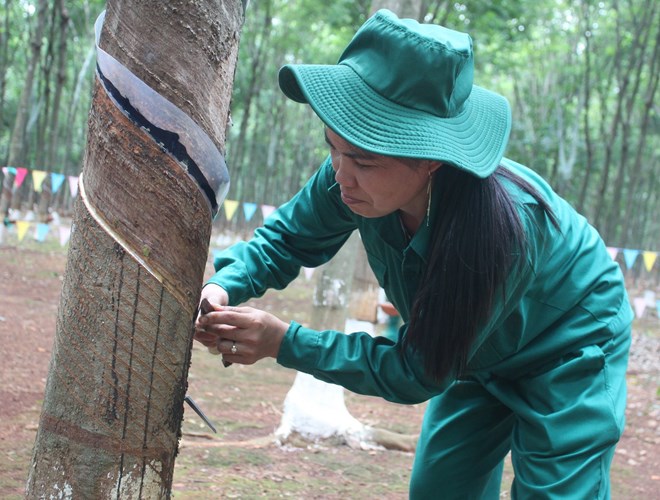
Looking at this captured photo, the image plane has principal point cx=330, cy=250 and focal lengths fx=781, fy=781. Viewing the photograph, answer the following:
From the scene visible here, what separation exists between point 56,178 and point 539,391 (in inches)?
412

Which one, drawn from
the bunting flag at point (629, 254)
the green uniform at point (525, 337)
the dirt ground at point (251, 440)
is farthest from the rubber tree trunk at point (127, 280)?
the bunting flag at point (629, 254)

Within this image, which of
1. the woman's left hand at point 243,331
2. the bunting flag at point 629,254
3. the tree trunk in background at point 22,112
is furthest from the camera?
the tree trunk in background at point 22,112

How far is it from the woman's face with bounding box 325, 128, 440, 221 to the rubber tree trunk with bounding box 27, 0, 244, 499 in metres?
0.33

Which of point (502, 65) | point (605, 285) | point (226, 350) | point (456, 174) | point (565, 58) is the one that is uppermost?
point (565, 58)

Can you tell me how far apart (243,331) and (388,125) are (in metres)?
0.61

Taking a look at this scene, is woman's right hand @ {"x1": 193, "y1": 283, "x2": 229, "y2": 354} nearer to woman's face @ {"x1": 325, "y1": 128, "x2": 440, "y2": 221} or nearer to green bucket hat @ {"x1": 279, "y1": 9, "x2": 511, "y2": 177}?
woman's face @ {"x1": 325, "y1": 128, "x2": 440, "y2": 221}

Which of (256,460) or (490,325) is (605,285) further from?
(256,460)

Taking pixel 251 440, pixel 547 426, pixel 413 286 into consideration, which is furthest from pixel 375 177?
pixel 251 440

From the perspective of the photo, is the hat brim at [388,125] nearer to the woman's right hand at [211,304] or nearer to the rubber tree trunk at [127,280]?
the rubber tree trunk at [127,280]

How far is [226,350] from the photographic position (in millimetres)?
1915

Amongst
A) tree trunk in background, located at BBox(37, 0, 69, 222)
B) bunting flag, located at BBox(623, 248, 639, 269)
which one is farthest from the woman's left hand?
tree trunk in background, located at BBox(37, 0, 69, 222)

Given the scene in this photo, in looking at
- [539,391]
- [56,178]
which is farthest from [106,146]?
[56,178]

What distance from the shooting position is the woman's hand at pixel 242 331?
1.89 m

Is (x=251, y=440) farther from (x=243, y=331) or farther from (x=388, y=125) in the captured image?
(x=388, y=125)
